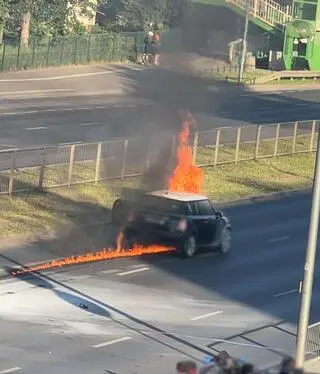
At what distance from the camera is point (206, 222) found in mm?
29422

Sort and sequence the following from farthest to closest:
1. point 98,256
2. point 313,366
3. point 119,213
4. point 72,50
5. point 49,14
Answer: point 49,14 → point 72,50 → point 119,213 → point 98,256 → point 313,366

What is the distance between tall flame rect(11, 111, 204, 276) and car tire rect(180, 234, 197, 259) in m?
0.31

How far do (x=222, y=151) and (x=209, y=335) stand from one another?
80.0ft

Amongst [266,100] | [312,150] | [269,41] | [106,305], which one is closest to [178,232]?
[106,305]

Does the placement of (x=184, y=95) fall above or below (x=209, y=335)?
above

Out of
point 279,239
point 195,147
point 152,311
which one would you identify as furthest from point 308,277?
point 195,147

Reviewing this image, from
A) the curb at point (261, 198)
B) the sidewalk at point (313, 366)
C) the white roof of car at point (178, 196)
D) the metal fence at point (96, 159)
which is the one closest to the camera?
the sidewalk at point (313, 366)

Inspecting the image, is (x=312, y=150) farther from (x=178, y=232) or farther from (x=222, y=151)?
(x=178, y=232)

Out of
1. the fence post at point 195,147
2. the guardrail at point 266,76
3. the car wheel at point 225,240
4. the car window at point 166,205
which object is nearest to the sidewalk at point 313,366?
the car window at point 166,205

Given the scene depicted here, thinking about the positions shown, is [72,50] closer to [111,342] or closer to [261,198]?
[261,198]

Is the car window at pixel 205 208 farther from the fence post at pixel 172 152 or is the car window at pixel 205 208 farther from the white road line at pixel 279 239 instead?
the fence post at pixel 172 152

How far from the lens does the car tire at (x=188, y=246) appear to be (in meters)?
28.8

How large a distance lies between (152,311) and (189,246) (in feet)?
17.7

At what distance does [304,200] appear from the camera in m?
40.7
